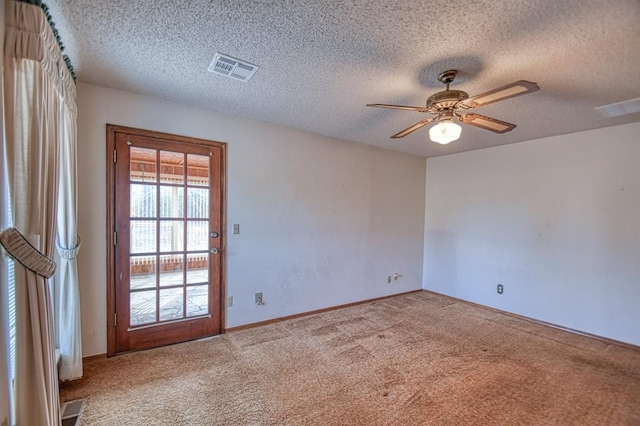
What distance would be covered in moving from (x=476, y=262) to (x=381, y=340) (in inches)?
91.9

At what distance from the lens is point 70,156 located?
7.14 ft

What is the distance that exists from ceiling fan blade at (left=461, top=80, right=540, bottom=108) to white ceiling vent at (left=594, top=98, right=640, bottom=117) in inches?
69.0

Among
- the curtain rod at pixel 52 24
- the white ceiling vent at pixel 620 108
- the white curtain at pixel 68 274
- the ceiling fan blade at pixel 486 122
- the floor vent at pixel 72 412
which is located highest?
the curtain rod at pixel 52 24

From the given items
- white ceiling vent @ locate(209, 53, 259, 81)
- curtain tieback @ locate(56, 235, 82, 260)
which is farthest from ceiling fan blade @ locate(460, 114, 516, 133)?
curtain tieback @ locate(56, 235, 82, 260)

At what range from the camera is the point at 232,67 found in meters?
2.21

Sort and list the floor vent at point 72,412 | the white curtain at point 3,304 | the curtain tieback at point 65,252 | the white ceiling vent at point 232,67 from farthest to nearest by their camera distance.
Answer: the curtain tieback at point 65,252 → the white ceiling vent at point 232,67 → the floor vent at point 72,412 → the white curtain at point 3,304

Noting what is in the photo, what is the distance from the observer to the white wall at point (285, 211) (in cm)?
259

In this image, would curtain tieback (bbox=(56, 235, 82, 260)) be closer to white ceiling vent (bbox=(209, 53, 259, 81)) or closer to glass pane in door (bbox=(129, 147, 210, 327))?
glass pane in door (bbox=(129, 147, 210, 327))

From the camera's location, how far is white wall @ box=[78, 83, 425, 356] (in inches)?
102

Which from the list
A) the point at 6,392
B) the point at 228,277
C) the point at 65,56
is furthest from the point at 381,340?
the point at 65,56

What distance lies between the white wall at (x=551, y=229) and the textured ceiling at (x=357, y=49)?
0.73 metres

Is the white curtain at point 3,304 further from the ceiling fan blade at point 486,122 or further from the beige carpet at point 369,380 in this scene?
the ceiling fan blade at point 486,122

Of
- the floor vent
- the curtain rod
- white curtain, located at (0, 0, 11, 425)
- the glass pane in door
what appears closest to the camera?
white curtain, located at (0, 0, 11, 425)

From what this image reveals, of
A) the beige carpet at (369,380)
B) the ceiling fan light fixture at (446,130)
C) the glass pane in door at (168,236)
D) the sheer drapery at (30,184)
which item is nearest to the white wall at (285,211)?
the glass pane in door at (168,236)
